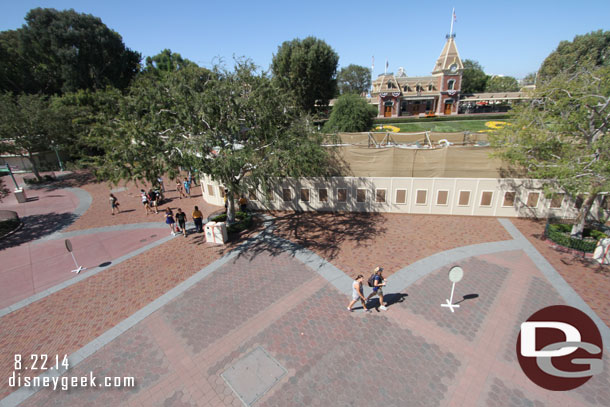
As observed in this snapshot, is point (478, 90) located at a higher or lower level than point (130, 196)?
higher

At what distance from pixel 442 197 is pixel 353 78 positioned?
4166 inches

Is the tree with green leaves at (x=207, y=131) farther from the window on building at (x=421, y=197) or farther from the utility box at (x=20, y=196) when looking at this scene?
the utility box at (x=20, y=196)

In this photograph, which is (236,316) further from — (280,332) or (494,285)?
(494,285)

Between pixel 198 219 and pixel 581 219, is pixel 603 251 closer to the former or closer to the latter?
pixel 581 219

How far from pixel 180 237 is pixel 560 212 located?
21.8m

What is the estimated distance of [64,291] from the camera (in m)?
Answer: 11.1

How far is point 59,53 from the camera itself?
35906 millimetres

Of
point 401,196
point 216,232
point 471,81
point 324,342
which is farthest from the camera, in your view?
point 471,81

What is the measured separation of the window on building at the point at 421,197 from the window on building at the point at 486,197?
10.4ft

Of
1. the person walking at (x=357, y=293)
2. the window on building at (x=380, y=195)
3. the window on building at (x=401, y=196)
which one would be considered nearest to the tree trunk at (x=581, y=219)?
the window on building at (x=401, y=196)

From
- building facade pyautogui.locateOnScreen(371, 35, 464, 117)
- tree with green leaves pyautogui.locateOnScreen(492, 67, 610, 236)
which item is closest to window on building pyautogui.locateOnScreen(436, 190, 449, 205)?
tree with green leaves pyautogui.locateOnScreen(492, 67, 610, 236)

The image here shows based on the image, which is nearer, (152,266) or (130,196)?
(152,266)

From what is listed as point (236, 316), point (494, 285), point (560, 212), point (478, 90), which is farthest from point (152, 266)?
point (478, 90)

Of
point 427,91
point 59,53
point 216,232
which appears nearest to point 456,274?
point 216,232
